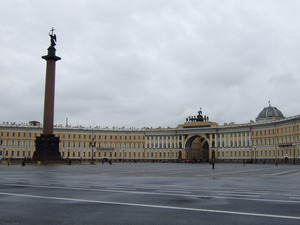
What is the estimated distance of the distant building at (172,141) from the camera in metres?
115

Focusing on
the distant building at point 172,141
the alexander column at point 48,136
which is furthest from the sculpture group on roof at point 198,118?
the alexander column at point 48,136

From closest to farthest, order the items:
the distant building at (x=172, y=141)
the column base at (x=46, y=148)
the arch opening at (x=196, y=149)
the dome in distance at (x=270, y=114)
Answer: the column base at (x=46, y=148)
the distant building at (x=172, y=141)
the dome in distance at (x=270, y=114)
the arch opening at (x=196, y=149)

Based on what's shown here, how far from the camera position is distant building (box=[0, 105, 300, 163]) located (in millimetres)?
114613

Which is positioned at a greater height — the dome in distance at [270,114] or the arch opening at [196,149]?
the dome in distance at [270,114]

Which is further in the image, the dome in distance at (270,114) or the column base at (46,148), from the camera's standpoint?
the dome in distance at (270,114)

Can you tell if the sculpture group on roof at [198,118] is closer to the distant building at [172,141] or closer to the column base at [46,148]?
the distant building at [172,141]

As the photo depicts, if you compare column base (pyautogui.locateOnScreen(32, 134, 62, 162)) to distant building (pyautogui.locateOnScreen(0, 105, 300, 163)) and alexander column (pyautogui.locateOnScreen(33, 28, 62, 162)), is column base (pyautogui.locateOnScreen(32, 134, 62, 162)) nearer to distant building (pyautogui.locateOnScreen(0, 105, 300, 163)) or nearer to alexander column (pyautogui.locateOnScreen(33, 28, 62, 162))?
alexander column (pyautogui.locateOnScreen(33, 28, 62, 162))

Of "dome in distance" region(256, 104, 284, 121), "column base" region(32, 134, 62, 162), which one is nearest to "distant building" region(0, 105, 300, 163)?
"dome in distance" region(256, 104, 284, 121)

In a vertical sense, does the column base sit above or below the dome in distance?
below

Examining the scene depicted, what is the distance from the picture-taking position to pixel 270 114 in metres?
132

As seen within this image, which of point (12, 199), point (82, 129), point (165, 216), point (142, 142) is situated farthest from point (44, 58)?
point (142, 142)

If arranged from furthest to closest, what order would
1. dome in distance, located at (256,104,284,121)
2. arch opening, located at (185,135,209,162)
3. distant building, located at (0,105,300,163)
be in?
arch opening, located at (185,135,209,162), dome in distance, located at (256,104,284,121), distant building, located at (0,105,300,163)

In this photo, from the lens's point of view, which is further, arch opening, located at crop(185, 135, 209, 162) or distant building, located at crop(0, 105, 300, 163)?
arch opening, located at crop(185, 135, 209, 162)

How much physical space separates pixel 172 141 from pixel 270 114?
127ft
